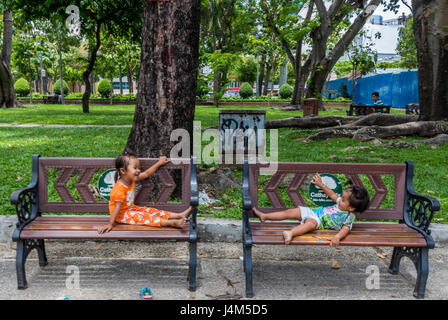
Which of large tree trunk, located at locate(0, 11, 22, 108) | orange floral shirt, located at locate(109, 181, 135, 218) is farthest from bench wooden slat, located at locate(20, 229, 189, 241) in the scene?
large tree trunk, located at locate(0, 11, 22, 108)

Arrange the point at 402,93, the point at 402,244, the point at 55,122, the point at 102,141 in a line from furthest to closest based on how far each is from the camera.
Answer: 1. the point at 402,93
2. the point at 55,122
3. the point at 102,141
4. the point at 402,244

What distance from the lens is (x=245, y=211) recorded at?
3.55 metres

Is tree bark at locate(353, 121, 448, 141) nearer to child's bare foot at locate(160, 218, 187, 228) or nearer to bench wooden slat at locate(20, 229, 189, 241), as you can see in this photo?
child's bare foot at locate(160, 218, 187, 228)

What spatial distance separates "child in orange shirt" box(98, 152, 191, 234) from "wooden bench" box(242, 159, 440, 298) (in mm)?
662

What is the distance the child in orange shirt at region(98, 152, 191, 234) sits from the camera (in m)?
3.65

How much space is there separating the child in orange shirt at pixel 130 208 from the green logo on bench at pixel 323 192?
4.12 feet

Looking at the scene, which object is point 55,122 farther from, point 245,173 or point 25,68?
point 25,68

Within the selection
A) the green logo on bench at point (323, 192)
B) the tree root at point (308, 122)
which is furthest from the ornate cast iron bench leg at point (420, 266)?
the tree root at point (308, 122)

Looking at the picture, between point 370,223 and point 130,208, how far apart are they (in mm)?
2339

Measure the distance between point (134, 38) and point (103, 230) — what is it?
1461 cm

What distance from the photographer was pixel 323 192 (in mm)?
4039

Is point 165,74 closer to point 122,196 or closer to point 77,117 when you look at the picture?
point 122,196

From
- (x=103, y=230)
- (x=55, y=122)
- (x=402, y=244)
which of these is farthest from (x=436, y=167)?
(x=55, y=122)

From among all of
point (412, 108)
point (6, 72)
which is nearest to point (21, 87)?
point (6, 72)
